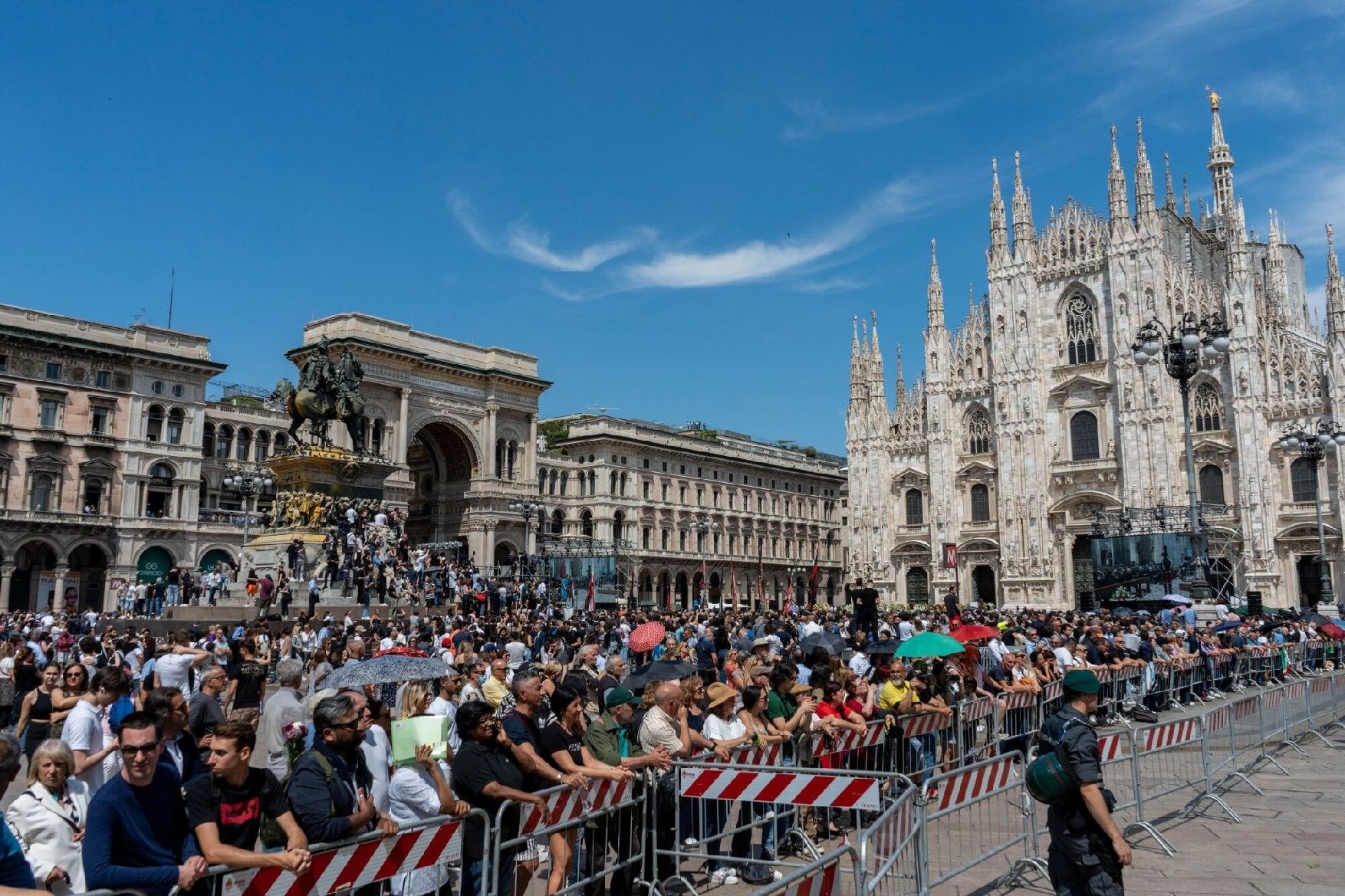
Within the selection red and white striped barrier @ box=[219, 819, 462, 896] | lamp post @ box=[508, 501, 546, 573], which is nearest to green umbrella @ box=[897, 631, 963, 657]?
red and white striped barrier @ box=[219, 819, 462, 896]

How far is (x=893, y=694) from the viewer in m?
9.83

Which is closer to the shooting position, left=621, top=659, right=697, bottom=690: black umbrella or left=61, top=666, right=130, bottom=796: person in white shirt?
left=61, top=666, right=130, bottom=796: person in white shirt

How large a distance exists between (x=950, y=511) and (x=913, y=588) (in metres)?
5.17

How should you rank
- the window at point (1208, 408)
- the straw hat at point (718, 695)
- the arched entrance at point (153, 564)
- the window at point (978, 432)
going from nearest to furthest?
the straw hat at point (718, 695) < the window at point (1208, 408) < the arched entrance at point (153, 564) < the window at point (978, 432)

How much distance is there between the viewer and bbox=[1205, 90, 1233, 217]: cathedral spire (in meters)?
59.8

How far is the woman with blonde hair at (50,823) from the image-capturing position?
4.23 metres

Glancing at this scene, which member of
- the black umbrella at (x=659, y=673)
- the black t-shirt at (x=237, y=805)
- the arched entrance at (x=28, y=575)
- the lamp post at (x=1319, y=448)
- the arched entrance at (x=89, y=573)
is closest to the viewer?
the black t-shirt at (x=237, y=805)

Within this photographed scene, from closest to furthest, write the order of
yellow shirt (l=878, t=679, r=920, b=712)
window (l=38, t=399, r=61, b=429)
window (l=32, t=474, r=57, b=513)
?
yellow shirt (l=878, t=679, r=920, b=712) < window (l=32, t=474, r=57, b=513) < window (l=38, t=399, r=61, b=429)

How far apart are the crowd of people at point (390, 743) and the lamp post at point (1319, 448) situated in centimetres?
2077

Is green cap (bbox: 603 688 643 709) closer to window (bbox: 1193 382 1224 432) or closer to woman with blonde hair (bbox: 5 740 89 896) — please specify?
woman with blonde hair (bbox: 5 740 89 896)

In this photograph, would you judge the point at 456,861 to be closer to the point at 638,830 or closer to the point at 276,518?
the point at 638,830

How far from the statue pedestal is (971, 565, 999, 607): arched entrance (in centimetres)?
3788

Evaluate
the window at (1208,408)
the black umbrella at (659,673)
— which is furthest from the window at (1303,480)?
the black umbrella at (659,673)

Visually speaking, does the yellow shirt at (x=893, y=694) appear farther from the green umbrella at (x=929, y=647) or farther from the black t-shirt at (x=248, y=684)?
the black t-shirt at (x=248, y=684)
